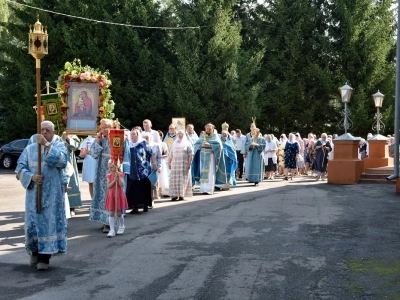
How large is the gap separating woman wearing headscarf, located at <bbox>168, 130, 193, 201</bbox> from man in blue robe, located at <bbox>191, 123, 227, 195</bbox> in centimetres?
178

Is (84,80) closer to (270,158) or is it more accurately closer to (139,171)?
(139,171)

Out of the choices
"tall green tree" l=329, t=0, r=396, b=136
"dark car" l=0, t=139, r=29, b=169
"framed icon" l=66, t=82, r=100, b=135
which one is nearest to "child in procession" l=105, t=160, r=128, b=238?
"framed icon" l=66, t=82, r=100, b=135

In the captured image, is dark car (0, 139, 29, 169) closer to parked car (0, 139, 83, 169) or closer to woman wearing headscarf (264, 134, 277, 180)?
parked car (0, 139, 83, 169)

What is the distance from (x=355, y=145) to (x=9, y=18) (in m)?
30.5

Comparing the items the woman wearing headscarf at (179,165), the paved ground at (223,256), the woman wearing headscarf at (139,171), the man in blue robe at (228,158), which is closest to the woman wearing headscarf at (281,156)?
the man in blue robe at (228,158)

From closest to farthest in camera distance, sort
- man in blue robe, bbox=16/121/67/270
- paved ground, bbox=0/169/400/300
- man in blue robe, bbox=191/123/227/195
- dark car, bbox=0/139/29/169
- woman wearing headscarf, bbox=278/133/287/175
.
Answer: paved ground, bbox=0/169/400/300
man in blue robe, bbox=16/121/67/270
man in blue robe, bbox=191/123/227/195
woman wearing headscarf, bbox=278/133/287/175
dark car, bbox=0/139/29/169

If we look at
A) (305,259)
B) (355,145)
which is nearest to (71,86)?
(305,259)

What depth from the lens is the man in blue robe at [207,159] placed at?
17047mm

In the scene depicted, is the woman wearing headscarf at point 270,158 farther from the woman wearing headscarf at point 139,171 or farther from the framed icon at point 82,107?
the framed icon at point 82,107

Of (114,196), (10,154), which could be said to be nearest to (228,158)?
(114,196)

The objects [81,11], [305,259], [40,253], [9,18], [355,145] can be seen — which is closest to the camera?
[40,253]

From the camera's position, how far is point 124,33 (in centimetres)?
3550

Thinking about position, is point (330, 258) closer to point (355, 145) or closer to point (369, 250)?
point (369, 250)

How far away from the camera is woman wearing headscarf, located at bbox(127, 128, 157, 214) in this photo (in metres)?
12.3
